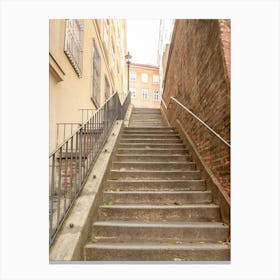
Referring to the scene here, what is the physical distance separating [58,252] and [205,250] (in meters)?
1.54

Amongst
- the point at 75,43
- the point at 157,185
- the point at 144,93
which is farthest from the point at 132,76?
the point at 157,185

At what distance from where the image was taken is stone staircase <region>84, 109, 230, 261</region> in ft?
8.58

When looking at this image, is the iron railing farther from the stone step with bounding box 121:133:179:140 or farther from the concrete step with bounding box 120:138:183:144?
the stone step with bounding box 121:133:179:140

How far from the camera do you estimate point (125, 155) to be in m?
4.84

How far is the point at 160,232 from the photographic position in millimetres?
2928

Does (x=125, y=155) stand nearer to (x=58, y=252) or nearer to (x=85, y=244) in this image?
(x=85, y=244)

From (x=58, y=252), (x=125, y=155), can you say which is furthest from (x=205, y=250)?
(x=125, y=155)

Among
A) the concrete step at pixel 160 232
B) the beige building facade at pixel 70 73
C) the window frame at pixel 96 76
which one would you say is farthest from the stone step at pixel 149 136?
the concrete step at pixel 160 232

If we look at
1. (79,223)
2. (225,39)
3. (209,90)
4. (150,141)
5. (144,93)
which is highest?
(144,93)

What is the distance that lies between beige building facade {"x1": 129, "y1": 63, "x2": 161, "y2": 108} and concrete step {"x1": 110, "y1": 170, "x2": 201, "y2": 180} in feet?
91.8

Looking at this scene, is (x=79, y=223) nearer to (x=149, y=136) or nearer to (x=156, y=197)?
(x=156, y=197)

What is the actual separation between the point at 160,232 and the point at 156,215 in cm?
34

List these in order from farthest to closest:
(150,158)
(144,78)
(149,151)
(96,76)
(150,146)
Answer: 1. (144,78)
2. (96,76)
3. (150,146)
4. (149,151)
5. (150,158)

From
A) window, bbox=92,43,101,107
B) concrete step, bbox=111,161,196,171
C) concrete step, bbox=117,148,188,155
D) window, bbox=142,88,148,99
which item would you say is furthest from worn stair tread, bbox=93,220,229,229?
window, bbox=142,88,148,99
